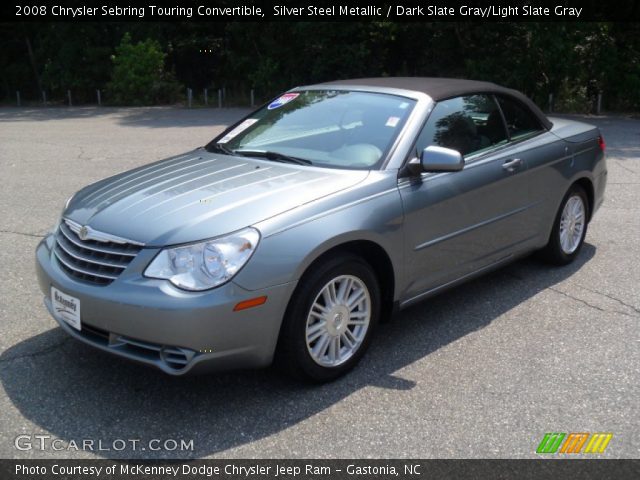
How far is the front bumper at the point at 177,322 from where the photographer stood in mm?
3201

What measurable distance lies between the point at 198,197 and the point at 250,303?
0.77 meters

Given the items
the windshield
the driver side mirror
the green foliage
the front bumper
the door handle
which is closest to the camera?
the front bumper

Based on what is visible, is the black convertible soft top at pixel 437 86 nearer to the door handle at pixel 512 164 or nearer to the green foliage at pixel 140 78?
the door handle at pixel 512 164

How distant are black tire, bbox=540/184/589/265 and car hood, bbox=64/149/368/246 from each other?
2.20 metres

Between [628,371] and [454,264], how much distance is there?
1175 mm

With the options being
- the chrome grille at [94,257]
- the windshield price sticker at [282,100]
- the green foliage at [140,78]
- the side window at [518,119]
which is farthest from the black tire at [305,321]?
the green foliage at [140,78]

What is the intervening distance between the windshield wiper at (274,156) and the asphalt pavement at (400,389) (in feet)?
3.96

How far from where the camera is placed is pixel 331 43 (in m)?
24.2

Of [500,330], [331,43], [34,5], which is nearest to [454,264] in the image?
[500,330]

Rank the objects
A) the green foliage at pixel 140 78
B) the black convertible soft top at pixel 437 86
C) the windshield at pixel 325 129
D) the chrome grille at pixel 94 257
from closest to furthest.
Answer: the chrome grille at pixel 94 257 → the windshield at pixel 325 129 → the black convertible soft top at pixel 437 86 → the green foliage at pixel 140 78

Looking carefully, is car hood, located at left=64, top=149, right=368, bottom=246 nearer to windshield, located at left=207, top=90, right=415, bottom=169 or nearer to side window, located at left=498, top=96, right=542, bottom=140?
windshield, located at left=207, top=90, right=415, bottom=169

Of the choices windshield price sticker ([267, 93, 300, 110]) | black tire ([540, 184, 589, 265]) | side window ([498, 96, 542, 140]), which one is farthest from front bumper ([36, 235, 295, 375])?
black tire ([540, 184, 589, 265])

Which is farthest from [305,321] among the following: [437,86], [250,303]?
[437,86]

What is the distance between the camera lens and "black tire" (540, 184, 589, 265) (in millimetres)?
5531
